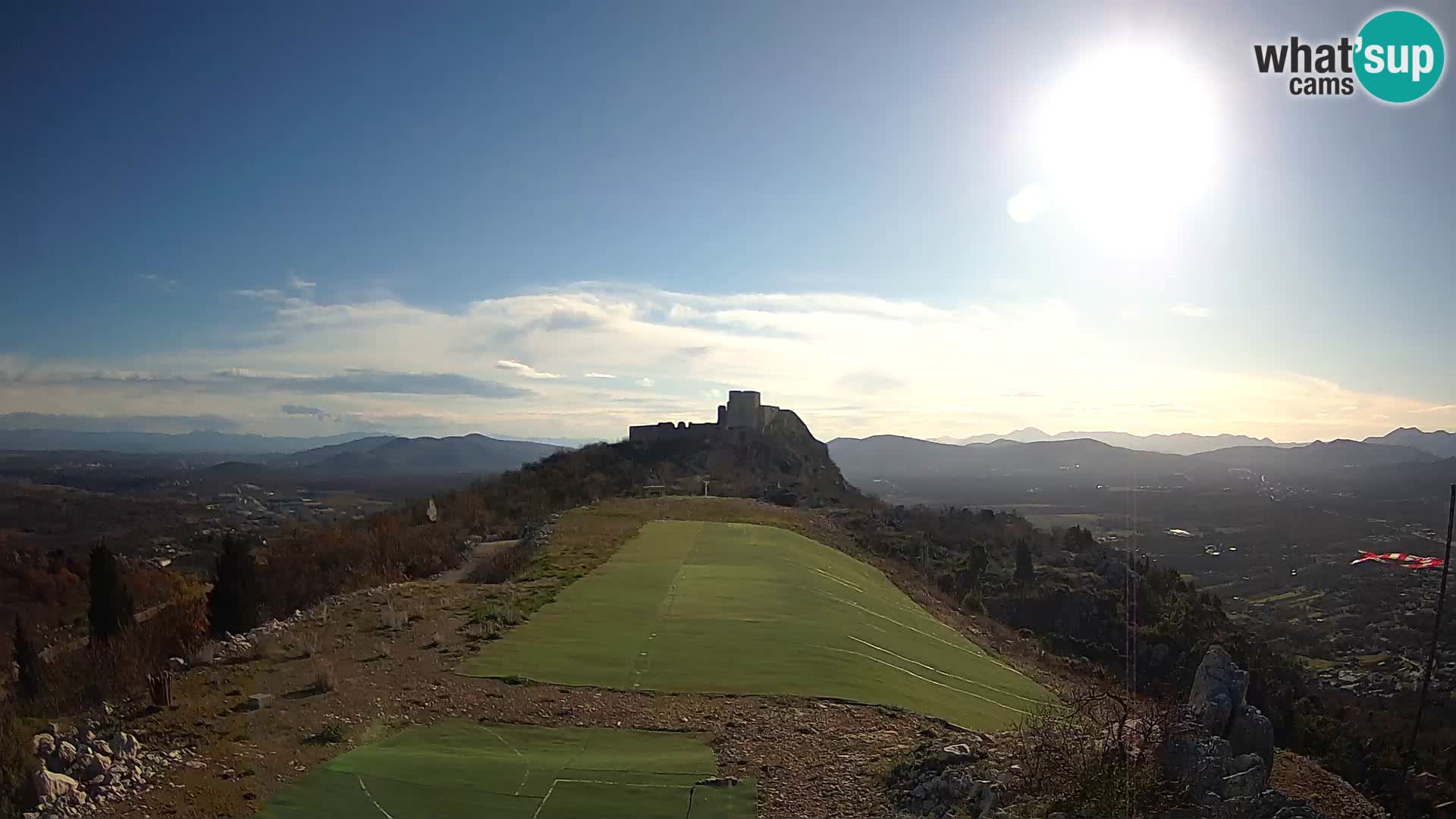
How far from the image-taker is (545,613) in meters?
12.6

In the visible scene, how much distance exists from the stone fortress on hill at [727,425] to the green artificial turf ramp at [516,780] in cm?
4549

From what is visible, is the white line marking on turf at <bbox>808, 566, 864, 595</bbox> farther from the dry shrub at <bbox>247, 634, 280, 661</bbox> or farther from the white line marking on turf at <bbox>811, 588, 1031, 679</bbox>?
the dry shrub at <bbox>247, 634, 280, 661</bbox>

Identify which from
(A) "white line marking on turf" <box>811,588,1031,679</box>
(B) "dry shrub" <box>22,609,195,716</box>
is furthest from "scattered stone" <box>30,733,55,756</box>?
(A) "white line marking on turf" <box>811,588,1031,679</box>

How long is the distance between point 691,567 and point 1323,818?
1204 centimetres

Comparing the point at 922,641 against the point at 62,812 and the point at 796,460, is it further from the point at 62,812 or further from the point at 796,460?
the point at 796,460

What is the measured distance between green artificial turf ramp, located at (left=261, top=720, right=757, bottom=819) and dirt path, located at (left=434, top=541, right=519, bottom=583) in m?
9.99

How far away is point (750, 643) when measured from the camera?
11039 mm

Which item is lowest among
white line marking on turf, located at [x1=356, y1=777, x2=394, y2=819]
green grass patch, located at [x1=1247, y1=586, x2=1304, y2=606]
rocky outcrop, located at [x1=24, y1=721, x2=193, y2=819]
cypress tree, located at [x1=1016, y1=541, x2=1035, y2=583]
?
green grass patch, located at [x1=1247, y1=586, x2=1304, y2=606]

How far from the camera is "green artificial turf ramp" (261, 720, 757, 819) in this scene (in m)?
6.03

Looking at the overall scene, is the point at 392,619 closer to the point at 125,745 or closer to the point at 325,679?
the point at 325,679

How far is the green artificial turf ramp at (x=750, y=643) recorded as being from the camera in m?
9.70

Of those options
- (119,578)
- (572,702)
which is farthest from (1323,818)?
(119,578)

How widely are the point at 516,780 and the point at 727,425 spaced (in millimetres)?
48018

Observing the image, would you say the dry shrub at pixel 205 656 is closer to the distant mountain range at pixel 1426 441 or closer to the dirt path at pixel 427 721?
the dirt path at pixel 427 721
